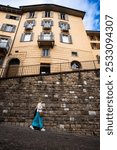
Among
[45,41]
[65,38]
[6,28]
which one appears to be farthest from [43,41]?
[6,28]

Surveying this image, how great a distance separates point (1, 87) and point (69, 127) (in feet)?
19.3

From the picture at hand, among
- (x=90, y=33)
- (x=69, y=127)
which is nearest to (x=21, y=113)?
(x=69, y=127)

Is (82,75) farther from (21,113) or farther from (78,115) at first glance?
(21,113)

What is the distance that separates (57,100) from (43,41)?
10267 mm

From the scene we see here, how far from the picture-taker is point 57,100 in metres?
12.1

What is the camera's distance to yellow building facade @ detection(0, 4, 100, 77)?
19.4 metres

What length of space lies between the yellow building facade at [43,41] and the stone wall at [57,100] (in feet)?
13.6

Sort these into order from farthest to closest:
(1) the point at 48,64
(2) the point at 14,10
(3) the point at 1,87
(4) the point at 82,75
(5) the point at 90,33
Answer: (5) the point at 90,33 → (2) the point at 14,10 → (1) the point at 48,64 → (4) the point at 82,75 → (3) the point at 1,87

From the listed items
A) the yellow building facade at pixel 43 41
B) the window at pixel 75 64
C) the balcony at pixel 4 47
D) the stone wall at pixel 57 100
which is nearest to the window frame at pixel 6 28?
the yellow building facade at pixel 43 41

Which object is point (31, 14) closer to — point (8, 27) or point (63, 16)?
point (8, 27)

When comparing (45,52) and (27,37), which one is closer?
(45,52)

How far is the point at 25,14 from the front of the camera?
1024 inches

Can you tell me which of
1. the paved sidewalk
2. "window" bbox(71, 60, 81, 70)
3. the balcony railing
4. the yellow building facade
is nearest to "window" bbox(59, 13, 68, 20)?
the yellow building facade

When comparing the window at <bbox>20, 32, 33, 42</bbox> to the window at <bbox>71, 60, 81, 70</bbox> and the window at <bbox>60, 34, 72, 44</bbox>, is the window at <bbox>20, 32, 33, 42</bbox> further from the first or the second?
the window at <bbox>71, 60, 81, 70</bbox>
